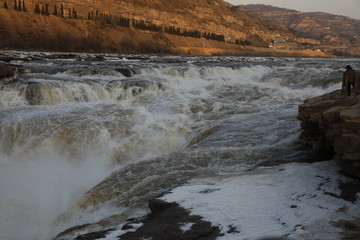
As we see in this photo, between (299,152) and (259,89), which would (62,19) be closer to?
(259,89)

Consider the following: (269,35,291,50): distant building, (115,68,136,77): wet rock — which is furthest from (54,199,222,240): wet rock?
(269,35,291,50): distant building

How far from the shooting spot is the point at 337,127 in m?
5.21

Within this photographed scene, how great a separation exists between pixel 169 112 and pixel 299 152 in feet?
16.8

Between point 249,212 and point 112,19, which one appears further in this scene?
point 112,19

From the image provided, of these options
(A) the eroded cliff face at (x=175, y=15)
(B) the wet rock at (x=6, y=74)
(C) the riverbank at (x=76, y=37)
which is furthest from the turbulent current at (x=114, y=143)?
(A) the eroded cliff face at (x=175, y=15)

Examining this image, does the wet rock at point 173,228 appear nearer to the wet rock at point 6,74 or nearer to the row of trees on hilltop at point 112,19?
the wet rock at point 6,74

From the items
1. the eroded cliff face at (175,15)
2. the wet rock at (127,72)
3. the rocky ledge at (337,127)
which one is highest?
the eroded cliff face at (175,15)

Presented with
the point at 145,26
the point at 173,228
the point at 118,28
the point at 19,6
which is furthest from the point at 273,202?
the point at 145,26

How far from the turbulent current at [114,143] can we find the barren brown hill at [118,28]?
29.7 metres

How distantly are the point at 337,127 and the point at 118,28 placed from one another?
51647 mm

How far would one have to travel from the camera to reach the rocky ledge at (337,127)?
15.4 ft

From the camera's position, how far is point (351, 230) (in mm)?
3320

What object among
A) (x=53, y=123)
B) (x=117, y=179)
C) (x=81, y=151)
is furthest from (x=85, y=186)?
(x=53, y=123)

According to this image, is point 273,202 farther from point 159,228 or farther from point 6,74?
point 6,74
